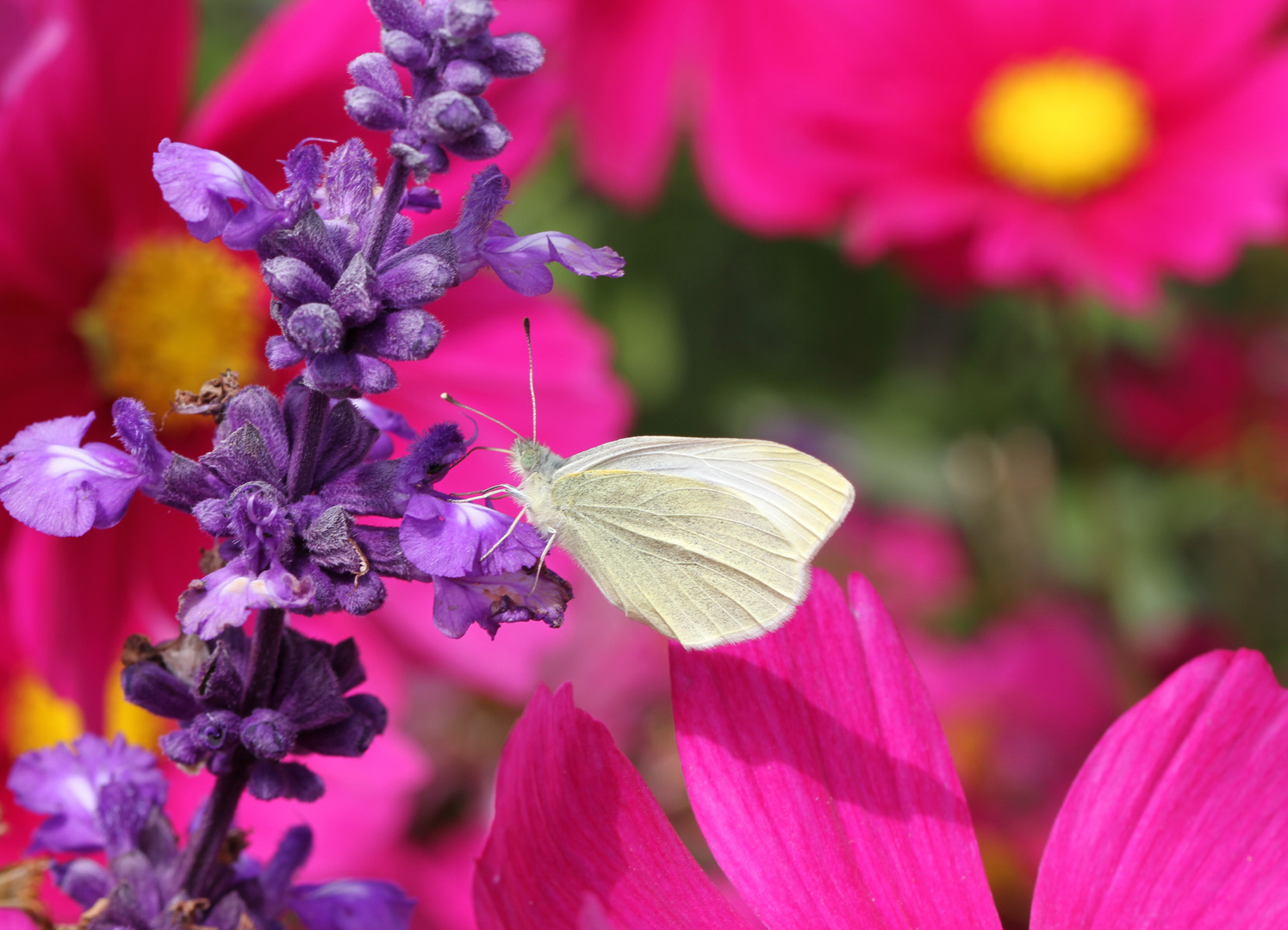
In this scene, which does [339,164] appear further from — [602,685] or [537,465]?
[602,685]

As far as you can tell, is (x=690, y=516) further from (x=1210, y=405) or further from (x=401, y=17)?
(x=1210, y=405)

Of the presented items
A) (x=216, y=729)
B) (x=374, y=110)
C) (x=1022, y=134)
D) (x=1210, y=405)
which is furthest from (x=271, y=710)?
(x=1210, y=405)

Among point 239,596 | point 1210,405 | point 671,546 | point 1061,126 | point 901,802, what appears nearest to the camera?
point 239,596

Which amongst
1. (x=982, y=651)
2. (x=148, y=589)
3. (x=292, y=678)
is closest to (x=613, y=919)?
(x=292, y=678)

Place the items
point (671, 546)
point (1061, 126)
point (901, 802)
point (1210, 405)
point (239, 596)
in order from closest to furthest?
point (239, 596), point (901, 802), point (671, 546), point (1061, 126), point (1210, 405)

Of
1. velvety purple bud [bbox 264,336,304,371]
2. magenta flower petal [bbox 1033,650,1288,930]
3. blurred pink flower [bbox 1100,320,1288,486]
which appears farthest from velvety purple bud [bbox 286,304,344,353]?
blurred pink flower [bbox 1100,320,1288,486]

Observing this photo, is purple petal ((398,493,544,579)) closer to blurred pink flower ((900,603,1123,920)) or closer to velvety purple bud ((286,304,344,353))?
velvety purple bud ((286,304,344,353))

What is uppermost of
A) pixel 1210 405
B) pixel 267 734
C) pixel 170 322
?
pixel 267 734
